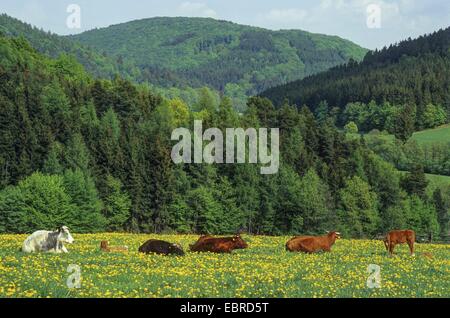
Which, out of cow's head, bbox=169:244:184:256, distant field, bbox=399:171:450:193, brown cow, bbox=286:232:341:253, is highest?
cow's head, bbox=169:244:184:256

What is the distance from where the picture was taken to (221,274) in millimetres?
21906

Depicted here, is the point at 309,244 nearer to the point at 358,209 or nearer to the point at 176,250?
the point at 176,250

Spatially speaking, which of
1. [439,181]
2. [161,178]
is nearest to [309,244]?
[161,178]

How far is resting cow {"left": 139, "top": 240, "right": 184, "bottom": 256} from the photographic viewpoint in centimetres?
2838

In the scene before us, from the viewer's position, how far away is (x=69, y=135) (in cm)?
11450

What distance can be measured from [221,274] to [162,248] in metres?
7.27

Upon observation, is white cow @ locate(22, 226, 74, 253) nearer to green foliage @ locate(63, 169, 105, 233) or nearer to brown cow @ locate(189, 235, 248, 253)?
brown cow @ locate(189, 235, 248, 253)

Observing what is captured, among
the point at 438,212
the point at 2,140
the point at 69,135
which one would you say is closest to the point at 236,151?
the point at 69,135

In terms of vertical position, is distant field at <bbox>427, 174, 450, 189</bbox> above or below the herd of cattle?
below

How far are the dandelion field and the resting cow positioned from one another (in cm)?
62

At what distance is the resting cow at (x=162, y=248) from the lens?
1117 inches

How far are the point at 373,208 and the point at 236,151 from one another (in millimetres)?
25320

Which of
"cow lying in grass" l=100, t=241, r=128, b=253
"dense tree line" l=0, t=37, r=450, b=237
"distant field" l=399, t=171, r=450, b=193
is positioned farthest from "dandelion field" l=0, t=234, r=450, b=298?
"distant field" l=399, t=171, r=450, b=193

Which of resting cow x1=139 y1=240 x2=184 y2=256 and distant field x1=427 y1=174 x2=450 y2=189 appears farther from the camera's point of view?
distant field x1=427 y1=174 x2=450 y2=189
